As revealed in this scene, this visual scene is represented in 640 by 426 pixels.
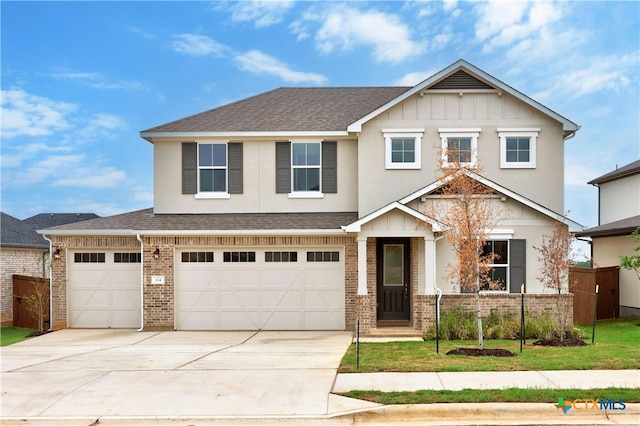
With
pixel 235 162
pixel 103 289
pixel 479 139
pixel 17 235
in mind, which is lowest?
pixel 103 289

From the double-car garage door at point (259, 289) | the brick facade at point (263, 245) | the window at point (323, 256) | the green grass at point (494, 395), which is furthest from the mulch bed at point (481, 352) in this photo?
the window at point (323, 256)

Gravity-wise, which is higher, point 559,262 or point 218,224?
point 218,224

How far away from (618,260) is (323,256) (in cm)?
1255

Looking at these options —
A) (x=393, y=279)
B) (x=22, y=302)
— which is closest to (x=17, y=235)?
(x=22, y=302)

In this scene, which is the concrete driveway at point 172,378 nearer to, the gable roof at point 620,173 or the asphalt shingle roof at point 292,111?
the asphalt shingle roof at point 292,111

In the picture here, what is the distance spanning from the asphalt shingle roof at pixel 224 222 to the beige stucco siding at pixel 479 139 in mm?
1238

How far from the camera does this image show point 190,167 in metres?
19.7

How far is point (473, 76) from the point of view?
18.5 m

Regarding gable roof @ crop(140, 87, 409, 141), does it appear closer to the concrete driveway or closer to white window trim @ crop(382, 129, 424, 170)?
white window trim @ crop(382, 129, 424, 170)

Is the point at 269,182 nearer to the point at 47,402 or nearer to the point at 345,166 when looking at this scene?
the point at 345,166

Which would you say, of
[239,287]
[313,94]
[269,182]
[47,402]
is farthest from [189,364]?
[313,94]

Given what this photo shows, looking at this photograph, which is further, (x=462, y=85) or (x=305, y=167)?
(x=305, y=167)

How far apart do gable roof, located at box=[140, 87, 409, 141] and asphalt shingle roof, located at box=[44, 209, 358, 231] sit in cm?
265

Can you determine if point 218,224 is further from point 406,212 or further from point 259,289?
point 406,212
